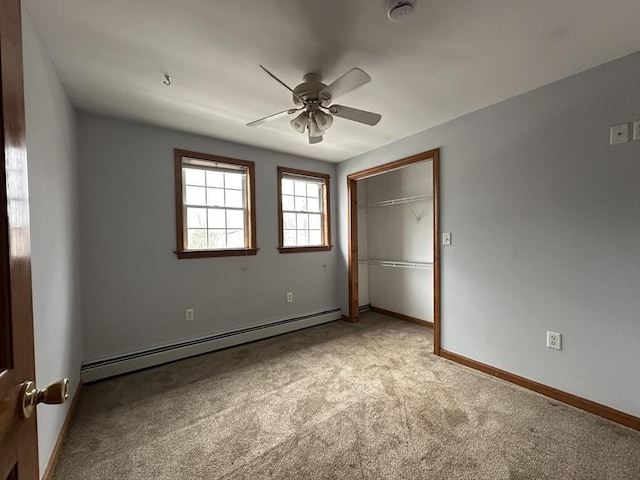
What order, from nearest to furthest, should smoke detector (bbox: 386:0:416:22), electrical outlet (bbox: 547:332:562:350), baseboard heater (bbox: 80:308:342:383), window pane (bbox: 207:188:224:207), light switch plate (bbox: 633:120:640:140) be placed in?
smoke detector (bbox: 386:0:416:22)
light switch plate (bbox: 633:120:640:140)
electrical outlet (bbox: 547:332:562:350)
baseboard heater (bbox: 80:308:342:383)
window pane (bbox: 207:188:224:207)

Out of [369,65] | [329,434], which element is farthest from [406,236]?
[329,434]

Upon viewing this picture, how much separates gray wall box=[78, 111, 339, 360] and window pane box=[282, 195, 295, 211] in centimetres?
28

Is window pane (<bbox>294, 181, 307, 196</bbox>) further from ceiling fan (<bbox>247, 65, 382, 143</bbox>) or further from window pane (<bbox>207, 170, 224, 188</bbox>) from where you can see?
ceiling fan (<bbox>247, 65, 382, 143</bbox>)

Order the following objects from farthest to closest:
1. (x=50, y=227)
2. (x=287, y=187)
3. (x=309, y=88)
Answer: (x=287, y=187), (x=309, y=88), (x=50, y=227)

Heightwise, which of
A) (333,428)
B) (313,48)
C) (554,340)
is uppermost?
(313,48)

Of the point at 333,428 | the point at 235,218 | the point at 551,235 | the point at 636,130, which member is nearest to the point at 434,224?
the point at 551,235

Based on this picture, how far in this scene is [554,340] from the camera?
2.15 metres

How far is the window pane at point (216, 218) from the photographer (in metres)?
3.23

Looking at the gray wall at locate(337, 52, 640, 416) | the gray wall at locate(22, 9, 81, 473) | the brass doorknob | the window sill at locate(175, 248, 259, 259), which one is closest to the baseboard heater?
the gray wall at locate(22, 9, 81, 473)

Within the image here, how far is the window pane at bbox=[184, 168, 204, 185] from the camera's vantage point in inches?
121

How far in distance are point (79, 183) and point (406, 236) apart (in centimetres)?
387

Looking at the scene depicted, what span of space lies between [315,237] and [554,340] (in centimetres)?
289

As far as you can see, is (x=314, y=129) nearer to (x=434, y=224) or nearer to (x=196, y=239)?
(x=434, y=224)

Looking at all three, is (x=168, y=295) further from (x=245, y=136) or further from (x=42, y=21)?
(x=42, y=21)
